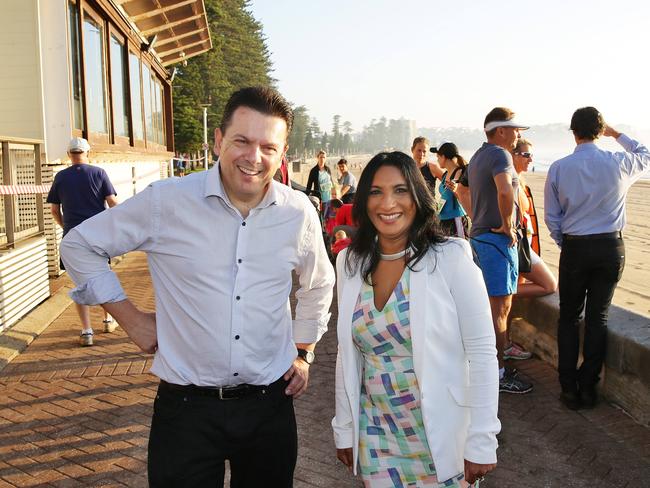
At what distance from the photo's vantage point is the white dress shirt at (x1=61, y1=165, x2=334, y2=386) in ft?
7.14

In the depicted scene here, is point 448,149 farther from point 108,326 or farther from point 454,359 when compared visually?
point 454,359

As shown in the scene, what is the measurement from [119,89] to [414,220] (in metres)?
13.0

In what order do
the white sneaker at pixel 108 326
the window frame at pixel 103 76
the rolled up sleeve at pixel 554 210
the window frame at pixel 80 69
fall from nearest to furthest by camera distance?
the rolled up sleeve at pixel 554 210, the white sneaker at pixel 108 326, the window frame at pixel 80 69, the window frame at pixel 103 76

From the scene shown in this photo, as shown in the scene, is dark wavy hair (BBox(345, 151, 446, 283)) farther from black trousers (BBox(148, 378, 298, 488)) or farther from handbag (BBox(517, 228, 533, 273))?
handbag (BBox(517, 228, 533, 273))

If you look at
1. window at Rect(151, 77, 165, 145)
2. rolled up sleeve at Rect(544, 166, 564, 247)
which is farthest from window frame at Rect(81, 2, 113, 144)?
rolled up sleeve at Rect(544, 166, 564, 247)

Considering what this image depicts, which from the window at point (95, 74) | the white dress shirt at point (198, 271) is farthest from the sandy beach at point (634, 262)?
the window at point (95, 74)

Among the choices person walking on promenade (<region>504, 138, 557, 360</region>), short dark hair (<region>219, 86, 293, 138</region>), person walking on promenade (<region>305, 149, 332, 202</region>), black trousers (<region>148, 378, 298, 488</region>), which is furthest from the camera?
person walking on promenade (<region>305, 149, 332, 202</region>)

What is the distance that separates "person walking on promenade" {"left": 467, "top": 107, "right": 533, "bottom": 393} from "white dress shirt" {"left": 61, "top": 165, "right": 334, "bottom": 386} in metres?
2.87

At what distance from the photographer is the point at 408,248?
235 centimetres

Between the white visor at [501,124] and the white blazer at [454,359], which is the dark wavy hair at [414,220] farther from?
the white visor at [501,124]

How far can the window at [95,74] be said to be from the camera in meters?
10.8

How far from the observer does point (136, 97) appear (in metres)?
16.1

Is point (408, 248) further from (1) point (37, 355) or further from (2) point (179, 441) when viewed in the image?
(1) point (37, 355)

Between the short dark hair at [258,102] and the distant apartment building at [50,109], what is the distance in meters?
5.09
